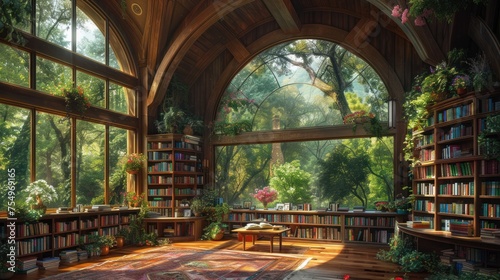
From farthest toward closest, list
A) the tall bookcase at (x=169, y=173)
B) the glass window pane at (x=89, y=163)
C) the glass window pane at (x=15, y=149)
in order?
1. the tall bookcase at (x=169, y=173)
2. the glass window pane at (x=89, y=163)
3. the glass window pane at (x=15, y=149)

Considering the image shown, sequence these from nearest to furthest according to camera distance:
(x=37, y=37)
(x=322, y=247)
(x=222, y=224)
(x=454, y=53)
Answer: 1. (x=454, y=53)
2. (x=37, y=37)
3. (x=322, y=247)
4. (x=222, y=224)

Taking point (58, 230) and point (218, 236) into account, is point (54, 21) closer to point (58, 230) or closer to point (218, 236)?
point (58, 230)

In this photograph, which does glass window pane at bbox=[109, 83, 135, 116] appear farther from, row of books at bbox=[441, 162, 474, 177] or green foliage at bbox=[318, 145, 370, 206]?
row of books at bbox=[441, 162, 474, 177]

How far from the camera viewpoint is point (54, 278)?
590 centimetres

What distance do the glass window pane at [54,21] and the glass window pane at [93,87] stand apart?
73cm

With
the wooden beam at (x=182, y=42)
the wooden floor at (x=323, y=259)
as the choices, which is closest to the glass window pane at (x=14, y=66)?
the wooden beam at (x=182, y=42)

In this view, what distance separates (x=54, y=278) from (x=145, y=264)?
146 centimetres

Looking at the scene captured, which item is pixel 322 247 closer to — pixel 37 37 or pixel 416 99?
pixel 416 99

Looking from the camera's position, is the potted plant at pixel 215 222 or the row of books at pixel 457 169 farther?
the potted plant at pixel 215 222

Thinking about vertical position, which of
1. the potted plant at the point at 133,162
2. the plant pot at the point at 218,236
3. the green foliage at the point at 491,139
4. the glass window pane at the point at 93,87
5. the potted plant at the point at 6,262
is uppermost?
the glass window pane at the point at 93,87

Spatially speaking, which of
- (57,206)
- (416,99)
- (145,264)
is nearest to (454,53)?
(416,99)

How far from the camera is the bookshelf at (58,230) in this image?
6.51 metres

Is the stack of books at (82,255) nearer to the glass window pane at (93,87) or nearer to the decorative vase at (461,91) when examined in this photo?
the glass window pane at (93,87)

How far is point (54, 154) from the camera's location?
7.87 metres
